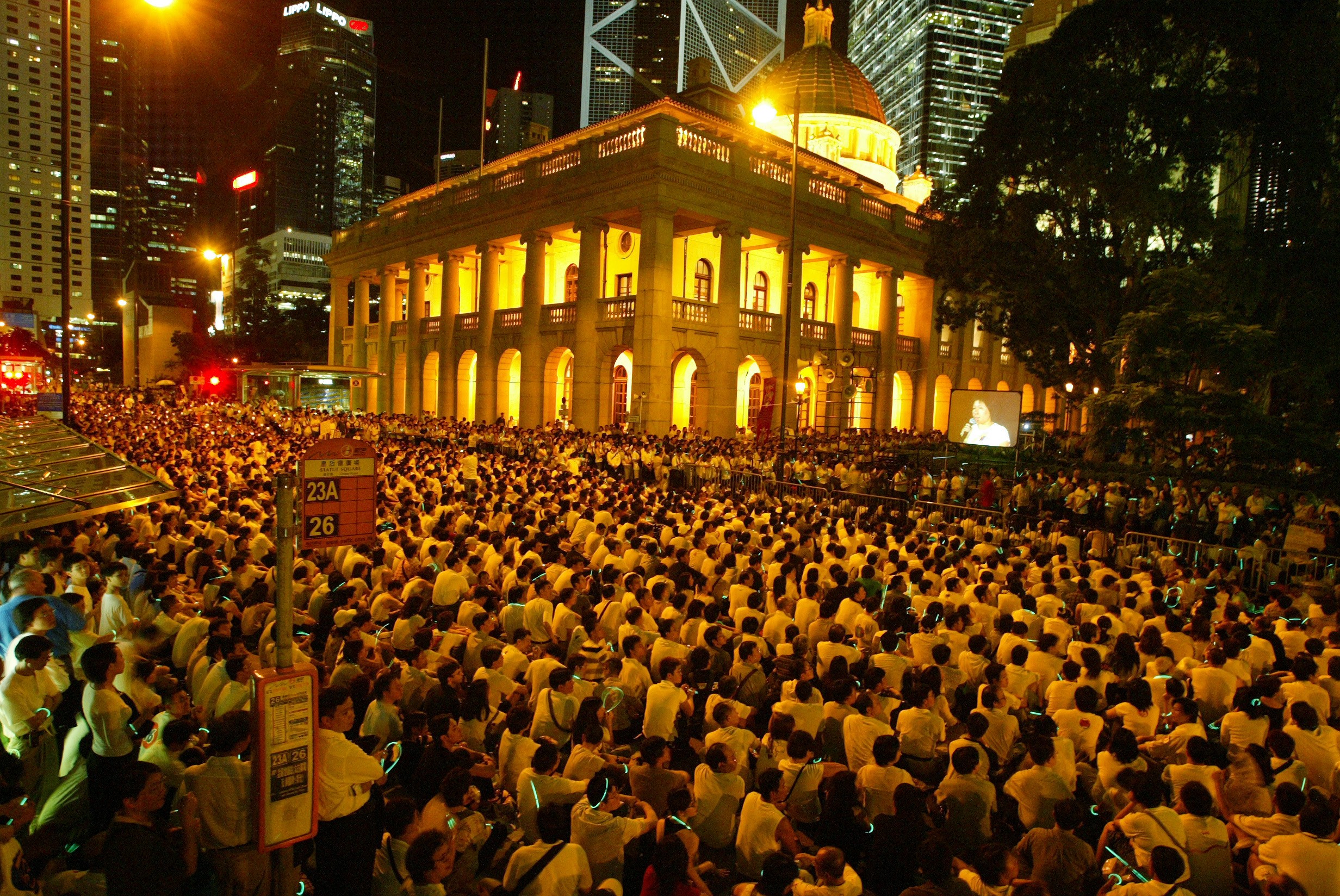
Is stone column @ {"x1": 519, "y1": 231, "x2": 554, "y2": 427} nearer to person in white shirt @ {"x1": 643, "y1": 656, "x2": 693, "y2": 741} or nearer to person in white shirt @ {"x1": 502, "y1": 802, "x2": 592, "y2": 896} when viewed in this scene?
person in white shirt @ {"x1": 643, "y1": 656, "x2": 693, "y2": 741}

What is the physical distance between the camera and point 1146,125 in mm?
22906

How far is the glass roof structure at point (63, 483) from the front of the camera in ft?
22.4

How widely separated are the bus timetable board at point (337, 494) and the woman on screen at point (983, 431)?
76.9ft

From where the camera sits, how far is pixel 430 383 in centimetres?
4406

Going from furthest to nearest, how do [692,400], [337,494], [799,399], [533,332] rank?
1. [692,400]
2. [533,332]
3. [799,399]
4. [337,494]

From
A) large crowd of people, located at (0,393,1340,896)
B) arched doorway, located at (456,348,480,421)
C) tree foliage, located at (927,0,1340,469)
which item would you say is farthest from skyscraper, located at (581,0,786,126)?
large crowd of people, located at (0,393,1340,896)

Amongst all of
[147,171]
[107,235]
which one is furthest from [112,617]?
[147,171]

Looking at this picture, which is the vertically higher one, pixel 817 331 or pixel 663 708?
pixel 817 331

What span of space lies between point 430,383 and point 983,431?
30.2m

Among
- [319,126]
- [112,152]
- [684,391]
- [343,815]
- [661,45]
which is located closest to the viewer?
[343,815]

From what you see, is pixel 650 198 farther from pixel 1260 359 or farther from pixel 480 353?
pixel 1260 359

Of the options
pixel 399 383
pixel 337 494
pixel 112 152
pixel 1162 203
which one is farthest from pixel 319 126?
pixel 337 494

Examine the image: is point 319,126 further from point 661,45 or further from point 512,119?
point 661,45

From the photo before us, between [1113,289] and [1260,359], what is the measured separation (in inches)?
171
